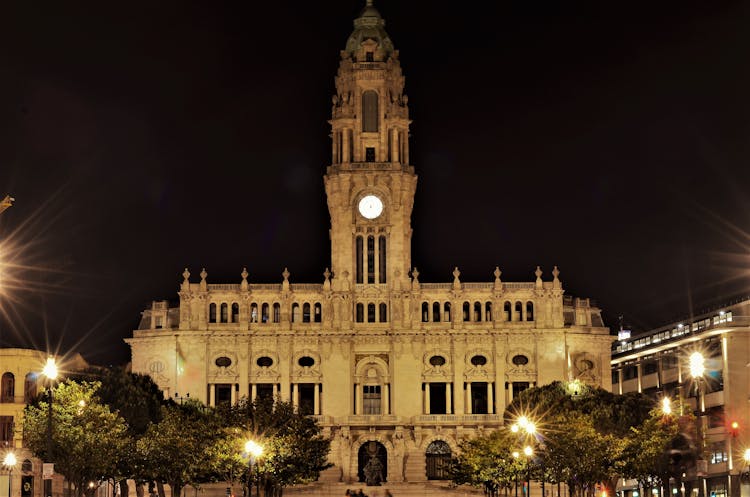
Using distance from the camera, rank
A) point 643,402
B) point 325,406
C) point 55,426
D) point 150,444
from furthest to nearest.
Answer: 1. point 325,406
2. point 643,402
3. point 150,444
4. point 55,426

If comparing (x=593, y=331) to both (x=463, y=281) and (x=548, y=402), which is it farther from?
(x=548, y=402)

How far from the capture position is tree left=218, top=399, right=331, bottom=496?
122 metres

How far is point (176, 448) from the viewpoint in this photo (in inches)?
4547

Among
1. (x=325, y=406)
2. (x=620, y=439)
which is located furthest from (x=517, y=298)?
(x=620, y=439)

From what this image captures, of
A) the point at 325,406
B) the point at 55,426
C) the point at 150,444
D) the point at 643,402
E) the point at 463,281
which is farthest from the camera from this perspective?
the point at 463,281

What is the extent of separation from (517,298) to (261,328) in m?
31.9

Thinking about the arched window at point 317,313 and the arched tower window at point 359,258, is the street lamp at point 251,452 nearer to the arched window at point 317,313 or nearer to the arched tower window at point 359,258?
the arched window at point 317,313

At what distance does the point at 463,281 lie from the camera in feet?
609

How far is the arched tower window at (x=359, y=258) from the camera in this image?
179 meters

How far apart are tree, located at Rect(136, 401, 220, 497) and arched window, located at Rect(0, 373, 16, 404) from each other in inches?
1007

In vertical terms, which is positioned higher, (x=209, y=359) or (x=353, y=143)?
(x=353, y=143)

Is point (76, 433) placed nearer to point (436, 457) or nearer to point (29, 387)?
point (29, 387)

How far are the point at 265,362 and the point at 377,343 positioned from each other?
14.0 metres

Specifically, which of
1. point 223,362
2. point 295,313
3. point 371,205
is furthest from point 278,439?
point 371,205
